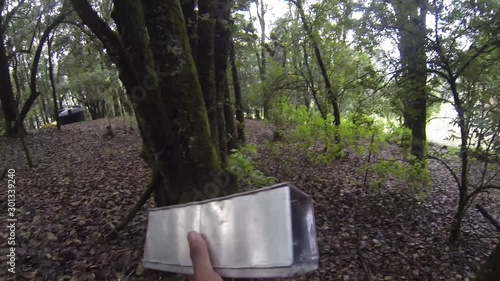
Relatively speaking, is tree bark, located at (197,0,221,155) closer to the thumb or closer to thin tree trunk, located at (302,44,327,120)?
the thumb

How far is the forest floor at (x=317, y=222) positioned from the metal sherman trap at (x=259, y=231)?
5.65 ft

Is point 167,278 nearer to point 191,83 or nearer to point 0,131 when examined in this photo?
point 191,83

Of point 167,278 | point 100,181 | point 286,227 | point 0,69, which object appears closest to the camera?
point 286,227

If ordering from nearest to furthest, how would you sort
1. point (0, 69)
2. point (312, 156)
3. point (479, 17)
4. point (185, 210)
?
point (185, 210) → point (479, 17) → point (312, 156) → point (0, 69)

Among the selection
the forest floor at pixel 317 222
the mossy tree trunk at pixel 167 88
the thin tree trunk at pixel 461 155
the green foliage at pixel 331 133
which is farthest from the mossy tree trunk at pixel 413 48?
the mossy tree trunk at pixel 167 88

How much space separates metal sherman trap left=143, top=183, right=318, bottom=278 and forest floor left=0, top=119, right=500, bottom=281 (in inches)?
67.8

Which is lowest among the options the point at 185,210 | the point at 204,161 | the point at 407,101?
the point at 185,210

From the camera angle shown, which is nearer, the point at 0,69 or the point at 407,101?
the point at 407,101

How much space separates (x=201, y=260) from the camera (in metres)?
1.82

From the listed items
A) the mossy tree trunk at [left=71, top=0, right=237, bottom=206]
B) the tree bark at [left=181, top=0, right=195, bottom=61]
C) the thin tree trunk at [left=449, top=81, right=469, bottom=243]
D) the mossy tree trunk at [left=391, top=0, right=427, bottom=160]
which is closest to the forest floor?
the thin tree trunk at [left=449, top=81, right=469, bottom=243]

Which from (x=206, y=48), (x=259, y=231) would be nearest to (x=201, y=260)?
(x=259, y=231)

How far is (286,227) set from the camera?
1473mm

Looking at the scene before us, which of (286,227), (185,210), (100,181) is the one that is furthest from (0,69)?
(286,227)

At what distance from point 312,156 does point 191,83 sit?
5676 mm
